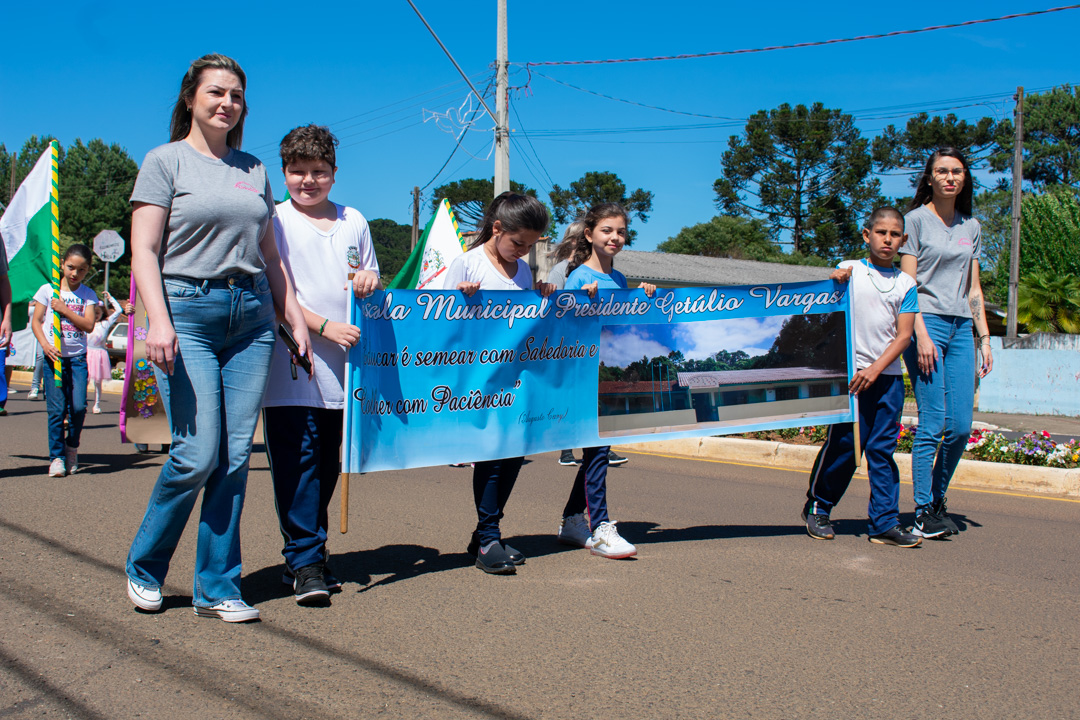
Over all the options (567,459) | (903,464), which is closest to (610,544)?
(567,459)

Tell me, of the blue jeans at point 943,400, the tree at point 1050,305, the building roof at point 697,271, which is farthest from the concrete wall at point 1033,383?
the building roof at point 697,271

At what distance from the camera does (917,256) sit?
17.9 ft

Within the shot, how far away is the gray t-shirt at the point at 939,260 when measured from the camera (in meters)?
5.41

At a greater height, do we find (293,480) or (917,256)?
(917,256)

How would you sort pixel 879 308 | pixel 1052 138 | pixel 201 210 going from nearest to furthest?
pixel 201 210 < pixel 879 308 < pixel 1052 138

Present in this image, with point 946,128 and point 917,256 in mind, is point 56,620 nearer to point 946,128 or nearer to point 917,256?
point 917,256

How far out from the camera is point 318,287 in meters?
4.04

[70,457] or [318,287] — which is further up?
[318,287]

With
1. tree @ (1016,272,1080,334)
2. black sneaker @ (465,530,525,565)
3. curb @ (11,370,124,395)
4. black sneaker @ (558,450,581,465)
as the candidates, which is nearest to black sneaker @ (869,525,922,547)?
black sneaker @ (465,530,525,565)

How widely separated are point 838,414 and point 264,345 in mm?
3248

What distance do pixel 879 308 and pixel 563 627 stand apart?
2792mm

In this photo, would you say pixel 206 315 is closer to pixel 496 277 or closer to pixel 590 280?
pixel 496 277

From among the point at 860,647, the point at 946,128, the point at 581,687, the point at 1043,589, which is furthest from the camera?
the point at 946,128

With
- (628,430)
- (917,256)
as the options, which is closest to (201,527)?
(628,430)
